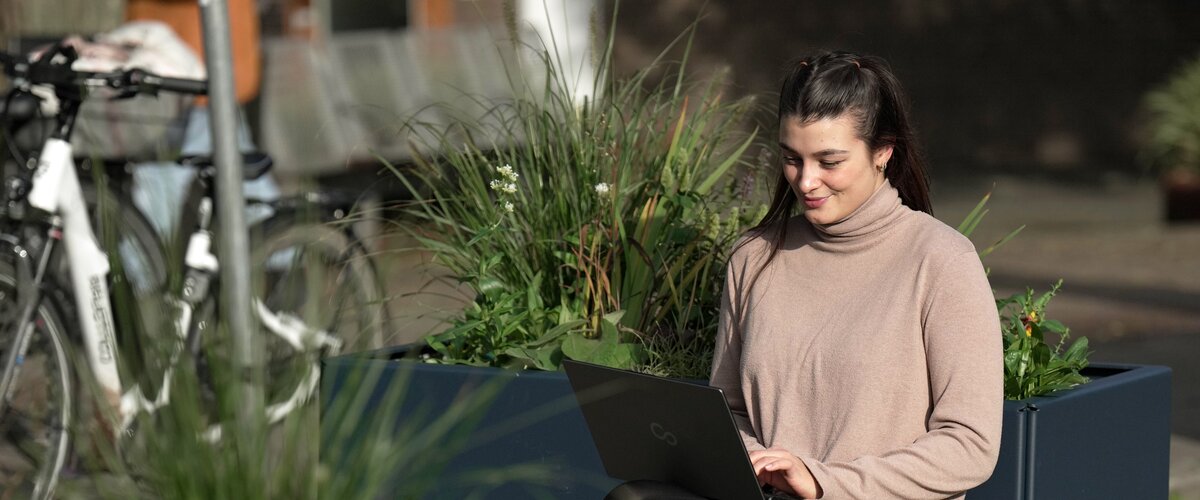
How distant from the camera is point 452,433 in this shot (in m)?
3.06

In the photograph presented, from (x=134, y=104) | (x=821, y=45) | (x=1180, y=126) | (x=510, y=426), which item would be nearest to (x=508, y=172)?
(x=510, y=426)

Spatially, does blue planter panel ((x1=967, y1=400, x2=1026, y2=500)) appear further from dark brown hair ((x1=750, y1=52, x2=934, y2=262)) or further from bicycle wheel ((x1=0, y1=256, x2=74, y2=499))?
bicycle wheel ((x1=0, y1=256, x2=74, y2=499))

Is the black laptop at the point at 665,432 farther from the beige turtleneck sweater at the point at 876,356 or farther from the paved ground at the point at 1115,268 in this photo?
the paved ground at the point at 1115,268

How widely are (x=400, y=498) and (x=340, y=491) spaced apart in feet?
0.57

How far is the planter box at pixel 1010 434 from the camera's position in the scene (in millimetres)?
2555

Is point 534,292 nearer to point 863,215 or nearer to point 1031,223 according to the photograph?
point 863,215

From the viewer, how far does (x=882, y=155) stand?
2.62 metres

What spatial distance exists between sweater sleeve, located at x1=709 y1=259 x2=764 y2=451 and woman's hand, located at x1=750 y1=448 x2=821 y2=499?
0.34 m

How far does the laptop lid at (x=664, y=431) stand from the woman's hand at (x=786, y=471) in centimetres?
9

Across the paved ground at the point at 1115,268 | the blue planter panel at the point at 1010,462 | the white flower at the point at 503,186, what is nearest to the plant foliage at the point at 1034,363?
the blue planter panel at the point at 1010,462

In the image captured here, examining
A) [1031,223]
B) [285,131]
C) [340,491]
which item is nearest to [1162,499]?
[340,491]

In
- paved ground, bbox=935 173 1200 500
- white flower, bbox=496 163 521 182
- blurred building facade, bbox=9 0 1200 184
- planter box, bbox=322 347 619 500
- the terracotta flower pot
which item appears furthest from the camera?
the terracotta flower pot

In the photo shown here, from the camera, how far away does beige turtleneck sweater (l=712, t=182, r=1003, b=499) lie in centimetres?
241

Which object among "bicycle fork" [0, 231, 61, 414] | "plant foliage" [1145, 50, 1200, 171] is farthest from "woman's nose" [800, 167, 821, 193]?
"plant foliage" [1145, 50, 1200, 171]
